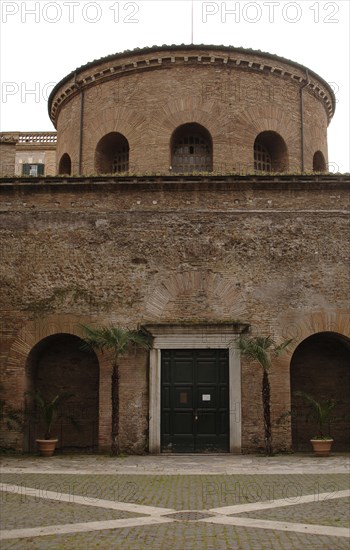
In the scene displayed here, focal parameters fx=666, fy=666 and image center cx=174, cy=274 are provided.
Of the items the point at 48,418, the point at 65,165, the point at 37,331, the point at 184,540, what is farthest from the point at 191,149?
the point at 184,540

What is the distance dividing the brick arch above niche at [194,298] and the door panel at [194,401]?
91cm

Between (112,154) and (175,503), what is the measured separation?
14688 millimetres

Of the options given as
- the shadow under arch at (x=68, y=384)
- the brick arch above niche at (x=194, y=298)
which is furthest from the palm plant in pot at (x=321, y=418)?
the shadow under arch at (x=68, y=384)

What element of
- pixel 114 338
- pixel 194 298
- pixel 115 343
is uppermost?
pixel 194 298

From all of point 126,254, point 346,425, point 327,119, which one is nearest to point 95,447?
point 126,254

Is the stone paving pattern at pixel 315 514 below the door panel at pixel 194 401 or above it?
below

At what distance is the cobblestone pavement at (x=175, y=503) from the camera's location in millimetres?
7605

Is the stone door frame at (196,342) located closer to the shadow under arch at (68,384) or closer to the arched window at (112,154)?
the shadow under arch at (68,384)

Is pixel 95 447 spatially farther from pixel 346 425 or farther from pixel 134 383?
pixel 346 425

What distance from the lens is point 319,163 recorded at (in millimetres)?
22938

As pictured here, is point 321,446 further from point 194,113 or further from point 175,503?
point 194,113

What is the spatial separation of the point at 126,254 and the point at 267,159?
7.45m

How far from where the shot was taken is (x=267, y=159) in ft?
72.1

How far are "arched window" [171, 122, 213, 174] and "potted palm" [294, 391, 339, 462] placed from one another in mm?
8006
